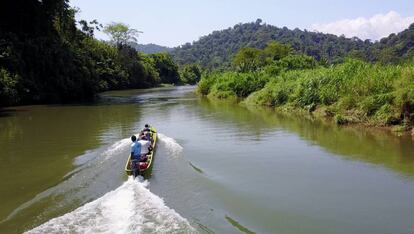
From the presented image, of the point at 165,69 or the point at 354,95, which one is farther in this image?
the point at 165,69

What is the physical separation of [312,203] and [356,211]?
115 centimetres

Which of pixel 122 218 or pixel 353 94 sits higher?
pixel 353 94

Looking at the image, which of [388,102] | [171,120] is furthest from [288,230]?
[171,120]

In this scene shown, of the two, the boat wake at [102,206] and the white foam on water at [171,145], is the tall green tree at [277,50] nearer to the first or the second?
the white foam on water at [171,145]

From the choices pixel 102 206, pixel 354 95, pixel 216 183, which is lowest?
pixel 216 183

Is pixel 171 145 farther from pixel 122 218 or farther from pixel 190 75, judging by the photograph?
pixel 190 75

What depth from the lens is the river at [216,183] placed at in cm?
1017

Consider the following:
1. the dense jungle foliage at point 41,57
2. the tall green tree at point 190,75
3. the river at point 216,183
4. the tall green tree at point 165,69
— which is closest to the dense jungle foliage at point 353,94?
the river at point 216,183

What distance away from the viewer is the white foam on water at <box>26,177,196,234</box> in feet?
31.4

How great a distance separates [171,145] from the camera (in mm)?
20359

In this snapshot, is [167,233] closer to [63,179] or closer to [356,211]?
[356,211]

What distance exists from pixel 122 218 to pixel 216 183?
4132 mm

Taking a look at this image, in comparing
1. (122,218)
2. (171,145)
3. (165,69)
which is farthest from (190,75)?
(122,218)

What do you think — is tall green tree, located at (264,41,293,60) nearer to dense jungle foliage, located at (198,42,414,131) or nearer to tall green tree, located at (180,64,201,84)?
dense jungle foliage, located at (198,42,414,131)
